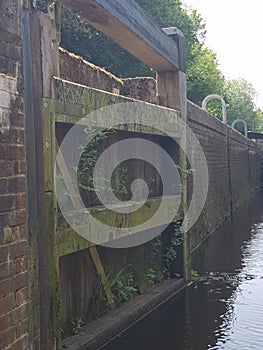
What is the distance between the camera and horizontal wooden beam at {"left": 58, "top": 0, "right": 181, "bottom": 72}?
482cm

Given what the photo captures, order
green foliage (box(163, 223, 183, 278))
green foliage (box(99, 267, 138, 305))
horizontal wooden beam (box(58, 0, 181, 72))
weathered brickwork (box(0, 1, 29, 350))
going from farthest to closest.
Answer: green foliage (box(163, 223, 183, 278)) < green foliage (box(99, 267, 138, 305)) < horizontal wooden beam (box(58, 0, 181, 72)) < weathered brickwork (box(0, 1, 29, 350))

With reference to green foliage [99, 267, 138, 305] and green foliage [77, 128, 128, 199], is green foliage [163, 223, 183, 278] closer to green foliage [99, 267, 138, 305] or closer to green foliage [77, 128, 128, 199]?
green foliage [99, 267, 138, 305]

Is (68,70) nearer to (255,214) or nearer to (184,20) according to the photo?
(255,214)

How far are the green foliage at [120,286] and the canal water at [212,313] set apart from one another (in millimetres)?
327

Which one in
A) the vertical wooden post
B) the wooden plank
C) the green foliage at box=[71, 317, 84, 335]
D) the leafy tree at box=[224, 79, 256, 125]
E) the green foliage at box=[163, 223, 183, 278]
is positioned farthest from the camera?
the leafy tree at box=[224, 79, 256, 125]

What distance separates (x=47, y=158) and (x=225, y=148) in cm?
1218

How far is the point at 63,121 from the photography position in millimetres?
4172

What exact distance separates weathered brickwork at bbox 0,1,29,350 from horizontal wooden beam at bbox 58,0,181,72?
5.13ft

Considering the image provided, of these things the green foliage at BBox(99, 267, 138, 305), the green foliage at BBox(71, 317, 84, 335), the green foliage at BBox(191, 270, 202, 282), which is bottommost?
the green foliage at BBox(191, 270, 202, 282)

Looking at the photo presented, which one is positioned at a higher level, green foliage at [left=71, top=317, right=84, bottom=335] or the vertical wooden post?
the vertical wooden post

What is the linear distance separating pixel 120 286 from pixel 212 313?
1021 mm

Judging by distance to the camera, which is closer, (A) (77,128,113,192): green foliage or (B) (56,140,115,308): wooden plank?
(B) (56,140,115,308): wooden plank

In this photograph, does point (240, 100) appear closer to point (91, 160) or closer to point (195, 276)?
point (195, 276)

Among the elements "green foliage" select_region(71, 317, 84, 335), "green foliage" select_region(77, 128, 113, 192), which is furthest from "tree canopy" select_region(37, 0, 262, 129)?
"green foliage" select_region(71, 317, 84, 335)
